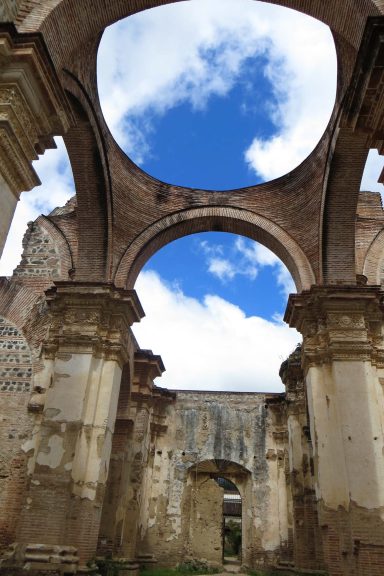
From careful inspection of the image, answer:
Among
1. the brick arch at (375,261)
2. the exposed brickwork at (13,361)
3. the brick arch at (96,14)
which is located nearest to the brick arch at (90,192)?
the exposed brickwork at (13,361)

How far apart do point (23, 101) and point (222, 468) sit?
12.5m

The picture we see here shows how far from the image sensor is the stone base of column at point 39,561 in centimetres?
633

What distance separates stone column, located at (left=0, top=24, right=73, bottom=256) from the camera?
3861mm

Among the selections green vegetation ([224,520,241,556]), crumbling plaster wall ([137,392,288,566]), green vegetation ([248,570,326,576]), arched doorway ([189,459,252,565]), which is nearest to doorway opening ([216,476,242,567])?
green vegetation ([224,520,241,556])

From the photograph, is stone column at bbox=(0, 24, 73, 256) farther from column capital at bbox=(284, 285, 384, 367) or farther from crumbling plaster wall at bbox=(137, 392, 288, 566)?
crumbling plaster wall at bbox=(137, 392, 288, 566)

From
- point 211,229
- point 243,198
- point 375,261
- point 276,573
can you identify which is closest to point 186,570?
point 276,573

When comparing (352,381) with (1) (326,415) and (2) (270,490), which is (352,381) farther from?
(2) (270,490)

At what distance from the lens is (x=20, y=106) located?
3.98 meters

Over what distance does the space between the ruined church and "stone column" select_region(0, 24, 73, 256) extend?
1 cm

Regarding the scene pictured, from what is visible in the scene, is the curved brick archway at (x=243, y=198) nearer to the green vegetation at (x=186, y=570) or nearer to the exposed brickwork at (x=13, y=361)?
the exposed brickwork at (x=13, y=361)

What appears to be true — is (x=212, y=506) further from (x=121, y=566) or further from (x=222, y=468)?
(x=121, y=566)

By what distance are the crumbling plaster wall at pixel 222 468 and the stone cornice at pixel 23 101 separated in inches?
418

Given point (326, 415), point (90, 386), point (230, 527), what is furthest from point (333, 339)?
point (230, 527)

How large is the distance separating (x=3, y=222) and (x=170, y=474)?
11.5 m
